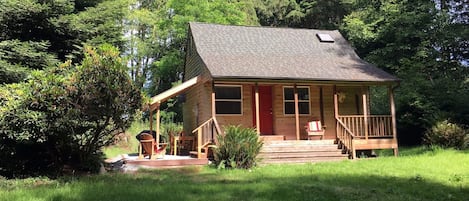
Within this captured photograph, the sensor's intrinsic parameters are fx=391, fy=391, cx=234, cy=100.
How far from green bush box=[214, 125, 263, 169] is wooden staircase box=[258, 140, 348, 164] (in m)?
1.31

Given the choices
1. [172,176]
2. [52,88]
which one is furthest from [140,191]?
[52,88]

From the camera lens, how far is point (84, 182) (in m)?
7.63

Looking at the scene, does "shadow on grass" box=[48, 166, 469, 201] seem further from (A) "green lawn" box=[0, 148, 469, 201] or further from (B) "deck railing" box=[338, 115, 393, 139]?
(B) "deck railing" box=[338, 115, 393, 139]

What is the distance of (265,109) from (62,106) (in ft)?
26.0

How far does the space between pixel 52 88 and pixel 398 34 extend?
1889 centimetres

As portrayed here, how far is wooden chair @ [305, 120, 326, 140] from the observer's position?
1334 centimetres

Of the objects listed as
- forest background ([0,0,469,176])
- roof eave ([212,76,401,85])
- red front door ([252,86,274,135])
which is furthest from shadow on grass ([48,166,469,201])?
red front door ([252,86,274,135])

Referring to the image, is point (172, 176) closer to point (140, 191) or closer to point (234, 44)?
point (140, 191)

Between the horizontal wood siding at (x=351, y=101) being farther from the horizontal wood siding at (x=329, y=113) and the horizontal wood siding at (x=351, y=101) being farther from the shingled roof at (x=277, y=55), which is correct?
the shingled roof at (x=277, y=55)

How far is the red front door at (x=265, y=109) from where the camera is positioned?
47.1 ft

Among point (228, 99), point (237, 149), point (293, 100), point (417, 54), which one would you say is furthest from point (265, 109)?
point (417, 54)

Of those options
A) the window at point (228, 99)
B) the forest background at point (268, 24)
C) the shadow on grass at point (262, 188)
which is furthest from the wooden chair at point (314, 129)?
the shadow on grass at point (262, 188)

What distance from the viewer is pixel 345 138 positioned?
1282cm

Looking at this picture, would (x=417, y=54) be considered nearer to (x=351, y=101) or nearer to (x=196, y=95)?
(x=351, y=101)
